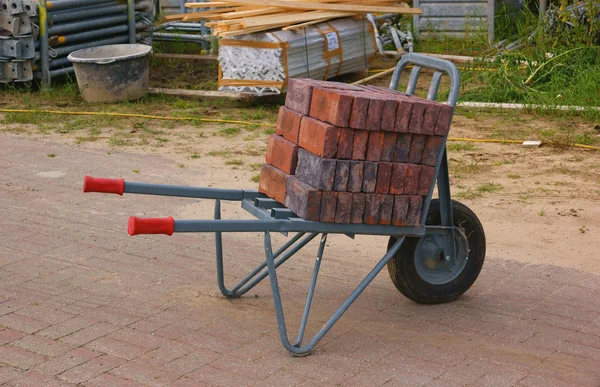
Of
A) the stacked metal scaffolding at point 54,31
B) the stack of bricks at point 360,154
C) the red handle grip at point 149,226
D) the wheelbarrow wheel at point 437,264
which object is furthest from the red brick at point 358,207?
the stacked metal scaffolding at point 54,31

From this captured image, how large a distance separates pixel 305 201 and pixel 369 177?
13.5 inches

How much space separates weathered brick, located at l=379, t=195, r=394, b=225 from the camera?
4.55m

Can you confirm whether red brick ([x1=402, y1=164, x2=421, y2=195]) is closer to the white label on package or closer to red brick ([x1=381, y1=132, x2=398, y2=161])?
red brick ([x1=381, y1=132, x2=398, y2=161])

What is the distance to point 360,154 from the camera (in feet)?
14.6

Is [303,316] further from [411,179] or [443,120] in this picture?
[443,120]

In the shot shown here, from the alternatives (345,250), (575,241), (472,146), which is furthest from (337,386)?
(472,146)

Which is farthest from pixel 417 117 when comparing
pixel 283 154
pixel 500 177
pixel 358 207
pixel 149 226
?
pixel 500 177

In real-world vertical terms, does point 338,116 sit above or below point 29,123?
above

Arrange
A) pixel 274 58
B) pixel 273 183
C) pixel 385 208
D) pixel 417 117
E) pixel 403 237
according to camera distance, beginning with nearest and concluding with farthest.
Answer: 1. pixel 417 117
2. pixel 385 208
3. pixel 403 237
4. pixel 273 183
5. pixel 274 58

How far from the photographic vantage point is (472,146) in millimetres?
8891

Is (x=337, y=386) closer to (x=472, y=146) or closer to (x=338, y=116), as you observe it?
(x=338, y=116)

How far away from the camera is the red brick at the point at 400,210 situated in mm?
4578

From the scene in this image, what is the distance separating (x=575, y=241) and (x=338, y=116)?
2689 mm

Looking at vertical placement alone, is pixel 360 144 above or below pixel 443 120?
below
